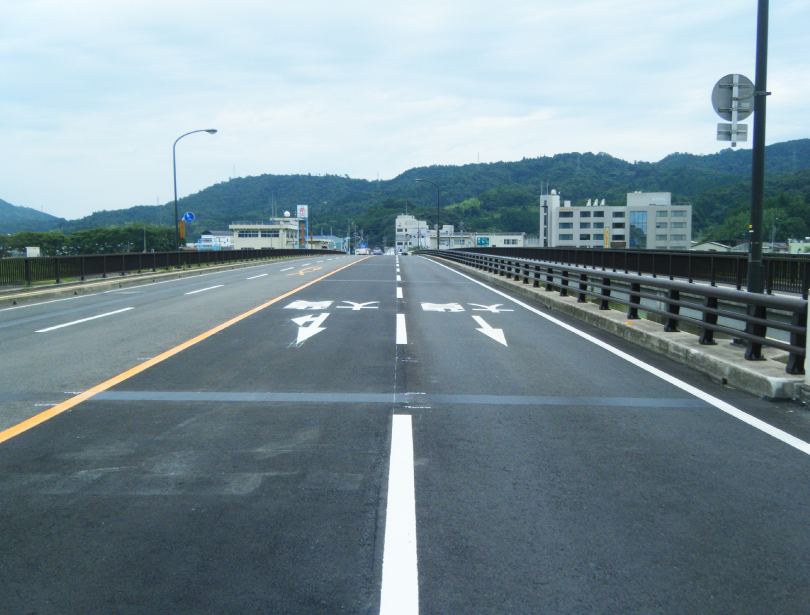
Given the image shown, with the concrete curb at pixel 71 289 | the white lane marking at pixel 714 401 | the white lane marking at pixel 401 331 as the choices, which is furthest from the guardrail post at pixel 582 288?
the concrete curb at pixel 71 289

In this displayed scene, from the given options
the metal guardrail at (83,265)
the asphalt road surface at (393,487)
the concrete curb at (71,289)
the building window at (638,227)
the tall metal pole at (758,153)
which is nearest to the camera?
the asphalt road surface at (393,487)

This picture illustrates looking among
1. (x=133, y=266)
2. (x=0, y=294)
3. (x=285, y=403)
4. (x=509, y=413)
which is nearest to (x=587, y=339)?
(x=509, y=413)

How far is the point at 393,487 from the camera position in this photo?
4566 mm

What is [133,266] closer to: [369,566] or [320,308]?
[320,308]

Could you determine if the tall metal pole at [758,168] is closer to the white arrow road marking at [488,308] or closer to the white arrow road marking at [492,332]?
the white arrow road marking at [492,332]

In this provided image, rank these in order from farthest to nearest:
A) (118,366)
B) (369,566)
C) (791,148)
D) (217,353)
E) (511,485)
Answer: (791,148), (217,353), (118,366), (511,485), (369,566)

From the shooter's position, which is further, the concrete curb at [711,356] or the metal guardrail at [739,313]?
the metal guardrail at [739,313]

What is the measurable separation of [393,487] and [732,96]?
993 centimetres

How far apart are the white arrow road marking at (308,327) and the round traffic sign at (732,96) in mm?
7995

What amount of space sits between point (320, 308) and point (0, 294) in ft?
35.8

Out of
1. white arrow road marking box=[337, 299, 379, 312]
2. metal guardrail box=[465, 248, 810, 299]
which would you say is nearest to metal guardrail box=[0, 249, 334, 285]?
white arrow road marking box=[337, 299, 379, 312]

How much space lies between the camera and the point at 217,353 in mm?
9867

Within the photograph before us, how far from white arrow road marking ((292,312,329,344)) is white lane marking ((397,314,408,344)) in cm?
147

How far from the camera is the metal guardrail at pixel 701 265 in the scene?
18328mm
